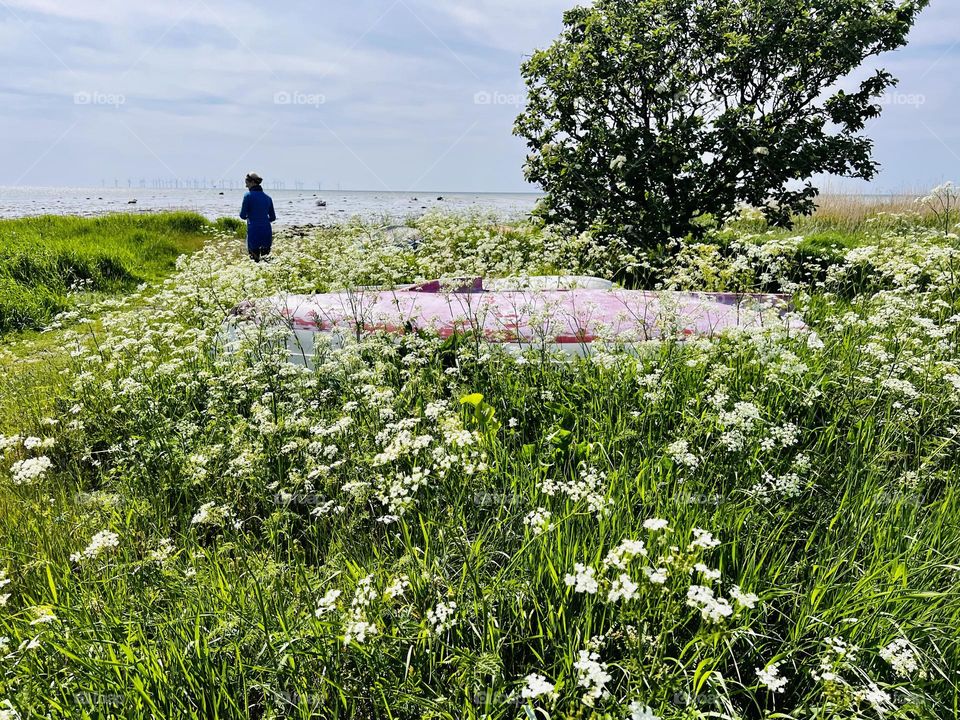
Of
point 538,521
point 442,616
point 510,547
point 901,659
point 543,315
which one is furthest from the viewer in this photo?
point 543,315

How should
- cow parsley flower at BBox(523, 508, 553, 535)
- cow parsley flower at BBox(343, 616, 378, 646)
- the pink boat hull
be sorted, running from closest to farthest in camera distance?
cow parsley flower at BBox(343, 616, 378, 646)
cow parsley flower at BBox(523, 508, 553, 535)
the pink boat hull

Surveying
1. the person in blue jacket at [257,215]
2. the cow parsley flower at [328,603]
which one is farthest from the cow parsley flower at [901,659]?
the person in blue jacket at [257,215]

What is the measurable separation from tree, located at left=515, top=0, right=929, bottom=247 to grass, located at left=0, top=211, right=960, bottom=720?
581 cm

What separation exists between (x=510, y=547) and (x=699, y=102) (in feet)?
29.8

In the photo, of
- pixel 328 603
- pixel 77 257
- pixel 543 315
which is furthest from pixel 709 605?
pixel 77 257

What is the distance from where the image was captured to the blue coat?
1161cm

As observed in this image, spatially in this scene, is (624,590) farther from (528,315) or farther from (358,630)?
(528,315)

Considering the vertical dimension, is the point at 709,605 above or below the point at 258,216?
below

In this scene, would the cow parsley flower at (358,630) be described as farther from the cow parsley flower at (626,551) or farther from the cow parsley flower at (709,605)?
the cow parsley flower at (709,605)

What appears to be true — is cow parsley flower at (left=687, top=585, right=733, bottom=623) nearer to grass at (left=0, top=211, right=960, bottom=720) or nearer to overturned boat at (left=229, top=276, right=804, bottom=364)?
grass at (left=0, top=211, right=960, bottom=720)

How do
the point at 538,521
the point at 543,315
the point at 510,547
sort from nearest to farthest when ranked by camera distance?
1. the point at 538,521
2. the point at 510,547
3. the point at 543,315

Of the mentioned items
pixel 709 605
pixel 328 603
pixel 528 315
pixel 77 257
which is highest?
pixel 77 257

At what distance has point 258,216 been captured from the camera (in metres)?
11.7

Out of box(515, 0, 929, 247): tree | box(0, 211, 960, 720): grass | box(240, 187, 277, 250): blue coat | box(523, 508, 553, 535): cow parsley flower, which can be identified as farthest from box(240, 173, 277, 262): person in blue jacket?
box(523, 508, 553, 535): cow parsley flower
